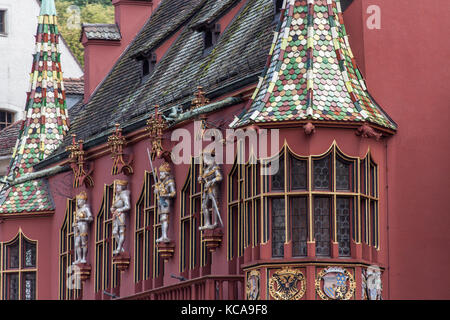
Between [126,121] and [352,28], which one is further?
[126,121]

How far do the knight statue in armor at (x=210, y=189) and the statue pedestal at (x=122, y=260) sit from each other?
19.5 ft

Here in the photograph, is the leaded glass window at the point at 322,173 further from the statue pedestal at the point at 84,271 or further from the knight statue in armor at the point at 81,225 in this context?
the statue pedestal at the point at 84,271

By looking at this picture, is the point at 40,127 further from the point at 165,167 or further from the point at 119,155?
the point at 165,167

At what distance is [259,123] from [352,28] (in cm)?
345

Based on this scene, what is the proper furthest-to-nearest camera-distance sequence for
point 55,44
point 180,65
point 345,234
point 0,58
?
1. point 0,58
2. point 55,44
3. point 180,65
4. point 345,234

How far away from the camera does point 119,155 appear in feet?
173

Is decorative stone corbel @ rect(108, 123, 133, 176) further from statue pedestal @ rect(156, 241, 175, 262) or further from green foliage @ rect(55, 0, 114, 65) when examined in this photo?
green foliage @ rect(55, 0, 114, 65)

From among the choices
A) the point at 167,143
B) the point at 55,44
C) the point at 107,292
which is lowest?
the point at 107,292

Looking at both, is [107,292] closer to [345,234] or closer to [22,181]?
[22,181]

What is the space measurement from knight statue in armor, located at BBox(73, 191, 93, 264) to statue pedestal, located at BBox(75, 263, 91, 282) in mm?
138

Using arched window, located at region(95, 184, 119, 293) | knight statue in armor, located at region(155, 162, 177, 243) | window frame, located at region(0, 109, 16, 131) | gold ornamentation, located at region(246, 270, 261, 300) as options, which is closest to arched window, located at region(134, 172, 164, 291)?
knight statue in armor, located at region(155, 162, 177, 243)

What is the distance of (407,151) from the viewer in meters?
44.6

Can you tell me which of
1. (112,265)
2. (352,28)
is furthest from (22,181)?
(352,28)

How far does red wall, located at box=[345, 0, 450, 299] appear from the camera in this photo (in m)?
44.1
